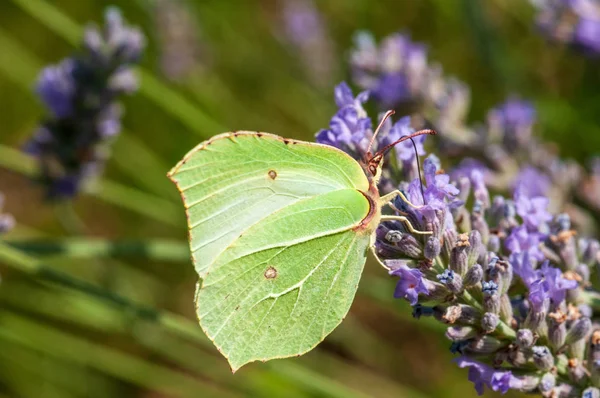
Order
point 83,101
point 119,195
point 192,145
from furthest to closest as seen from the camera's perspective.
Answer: point 192,145 < point 119,195 < point 83,101

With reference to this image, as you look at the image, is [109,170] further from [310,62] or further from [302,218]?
[302,218]

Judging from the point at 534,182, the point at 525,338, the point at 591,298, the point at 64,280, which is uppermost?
the point at 534,182

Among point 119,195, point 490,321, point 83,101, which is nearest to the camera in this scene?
point 490,321

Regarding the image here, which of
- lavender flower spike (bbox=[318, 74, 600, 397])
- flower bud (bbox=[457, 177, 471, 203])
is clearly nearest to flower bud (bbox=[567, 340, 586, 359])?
lavender flower spike (bbox=[318, 74, 600, 397])

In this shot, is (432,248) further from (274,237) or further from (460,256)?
(274,237)

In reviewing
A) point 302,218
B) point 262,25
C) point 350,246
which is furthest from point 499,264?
point 262,25

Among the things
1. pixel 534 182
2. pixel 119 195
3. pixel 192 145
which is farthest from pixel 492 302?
pixel 192 145

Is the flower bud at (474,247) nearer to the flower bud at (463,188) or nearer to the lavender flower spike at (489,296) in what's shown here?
the lavender flower spike at (489,296)
